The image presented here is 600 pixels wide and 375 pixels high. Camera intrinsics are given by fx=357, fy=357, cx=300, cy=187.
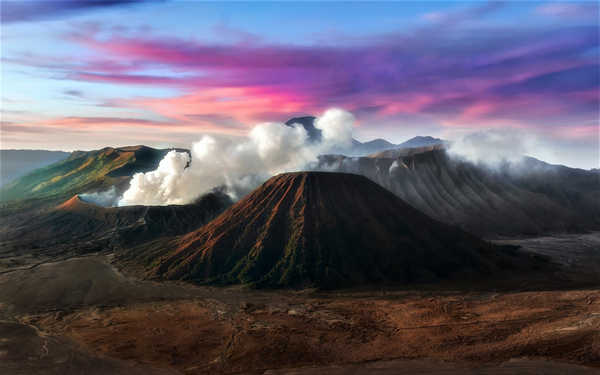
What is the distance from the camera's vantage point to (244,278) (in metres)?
43.3

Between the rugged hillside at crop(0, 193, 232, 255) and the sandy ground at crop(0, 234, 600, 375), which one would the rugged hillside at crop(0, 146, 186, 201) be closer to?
the rugged hillside at crop(0, 193, 232, 255)

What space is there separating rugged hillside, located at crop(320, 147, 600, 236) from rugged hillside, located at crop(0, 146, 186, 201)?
8590 cm

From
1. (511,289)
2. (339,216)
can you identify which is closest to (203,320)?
(339,216)

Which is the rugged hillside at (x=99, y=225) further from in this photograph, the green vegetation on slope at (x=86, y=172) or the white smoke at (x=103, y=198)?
the green vegetation on slope at (x=86, y=172)

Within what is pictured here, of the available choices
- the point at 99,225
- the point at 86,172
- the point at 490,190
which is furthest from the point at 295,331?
the point at 86,172

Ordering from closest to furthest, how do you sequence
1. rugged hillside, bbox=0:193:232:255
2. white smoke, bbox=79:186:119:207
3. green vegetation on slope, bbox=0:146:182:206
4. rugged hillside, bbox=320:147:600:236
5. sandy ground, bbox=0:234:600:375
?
sandy ground, bbox=0:234:600:375 < rugged hillside, bbox=0:193:232:255 < rugged hillside, bbox=320:147:600:236 < white smoke, bbox=79:186:119:207 < green vegetation on slope, bbox=0:146:182:206

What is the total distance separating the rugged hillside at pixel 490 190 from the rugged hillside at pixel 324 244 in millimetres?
43274

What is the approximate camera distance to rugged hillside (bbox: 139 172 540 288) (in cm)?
4409

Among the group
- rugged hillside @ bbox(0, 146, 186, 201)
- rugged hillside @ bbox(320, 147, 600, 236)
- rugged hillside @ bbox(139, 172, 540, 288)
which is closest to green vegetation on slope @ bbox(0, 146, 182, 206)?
rugged hillside @ bbox(0, 146, 186, 201)

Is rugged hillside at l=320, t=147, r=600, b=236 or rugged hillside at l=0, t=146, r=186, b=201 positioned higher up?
rugged hillside at l=0, t=146, r=186, b=201

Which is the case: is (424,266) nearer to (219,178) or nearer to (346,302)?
(346,302)

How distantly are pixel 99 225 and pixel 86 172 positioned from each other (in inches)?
4079

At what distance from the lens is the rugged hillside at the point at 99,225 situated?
6888cm

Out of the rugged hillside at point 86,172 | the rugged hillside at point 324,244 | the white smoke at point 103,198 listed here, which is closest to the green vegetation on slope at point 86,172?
the rugged hillside at point 86,172
